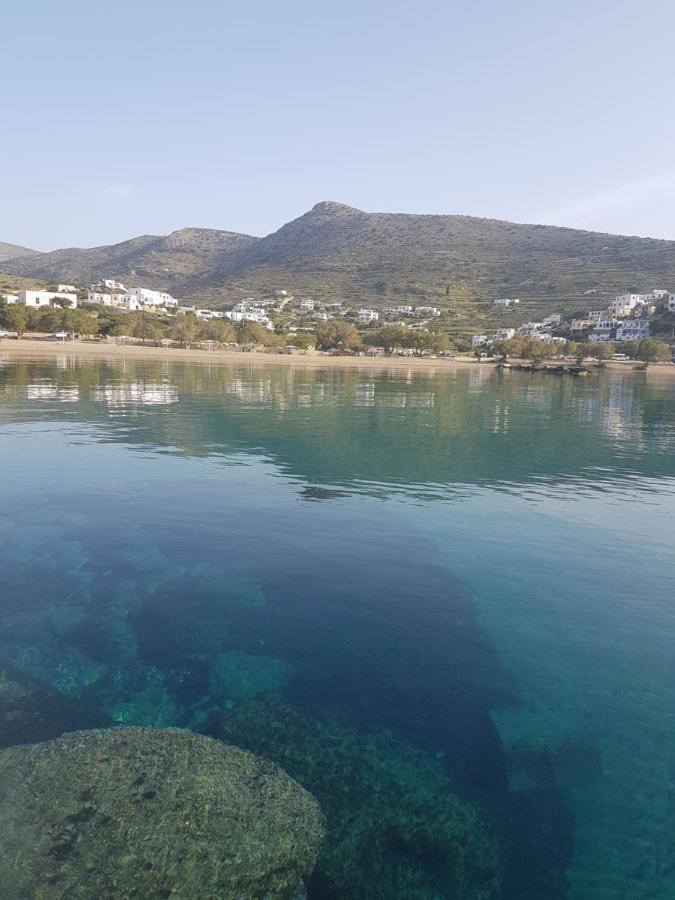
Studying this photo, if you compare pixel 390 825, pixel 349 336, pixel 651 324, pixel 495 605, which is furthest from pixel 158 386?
pixel 651 324

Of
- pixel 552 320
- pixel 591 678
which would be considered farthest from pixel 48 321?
pixel 552 320

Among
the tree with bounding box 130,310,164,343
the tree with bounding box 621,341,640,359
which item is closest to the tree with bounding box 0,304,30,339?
the tree with bounding box 130,310,164,343

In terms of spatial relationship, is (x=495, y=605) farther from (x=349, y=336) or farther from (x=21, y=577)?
(x=349, y=336)

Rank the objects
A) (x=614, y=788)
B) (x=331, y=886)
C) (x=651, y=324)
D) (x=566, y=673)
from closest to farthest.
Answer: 1. (x=331, y=886)
2. (x=614, y=788)
3. (x=566, y=673)
4. (x=651, y=324)

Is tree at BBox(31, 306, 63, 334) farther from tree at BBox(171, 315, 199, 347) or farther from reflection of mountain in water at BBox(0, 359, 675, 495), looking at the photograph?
reflection of mountain in water at BBox(0, 359, 675, 495)

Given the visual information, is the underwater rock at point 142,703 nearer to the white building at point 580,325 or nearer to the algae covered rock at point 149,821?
the algae covered rock at point 149,821

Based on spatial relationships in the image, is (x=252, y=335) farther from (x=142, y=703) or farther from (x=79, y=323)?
(x=142, y=703)

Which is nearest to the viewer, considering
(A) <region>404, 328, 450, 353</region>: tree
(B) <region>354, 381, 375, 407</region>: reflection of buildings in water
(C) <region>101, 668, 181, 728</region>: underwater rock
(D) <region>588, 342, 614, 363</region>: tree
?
(C) <region>101, 668, 181, 728</region>: underwater rock
